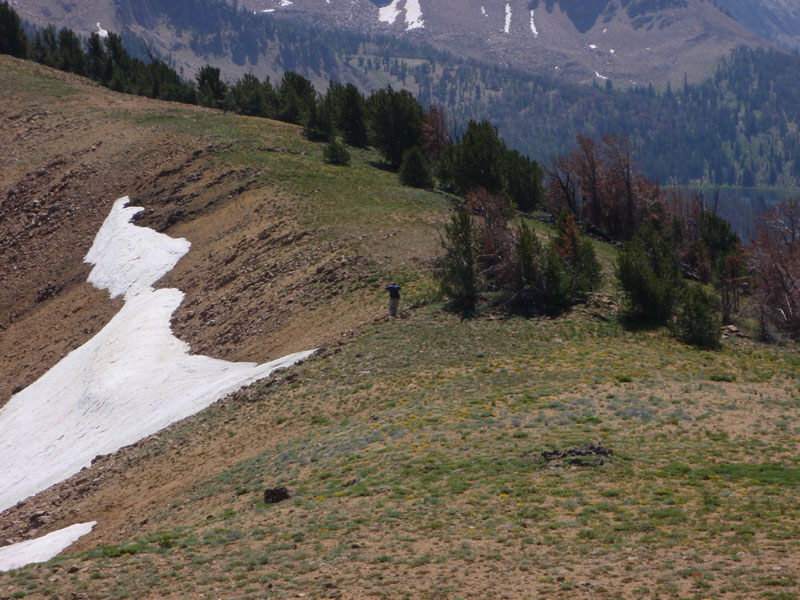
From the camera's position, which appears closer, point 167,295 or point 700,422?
point 700,422

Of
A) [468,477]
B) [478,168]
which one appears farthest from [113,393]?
[478,168]

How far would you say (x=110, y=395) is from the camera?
28828 millimetres

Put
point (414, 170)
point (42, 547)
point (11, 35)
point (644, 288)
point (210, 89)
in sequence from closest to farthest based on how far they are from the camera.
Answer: point (42, 547), point (644, 288), point (414, 170), point (210, 89), point (11, 35)

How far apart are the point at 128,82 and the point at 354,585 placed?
74097 mm

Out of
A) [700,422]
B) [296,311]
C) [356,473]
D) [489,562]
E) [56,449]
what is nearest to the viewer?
[489,562]

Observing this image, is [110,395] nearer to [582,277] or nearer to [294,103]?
[582,277]

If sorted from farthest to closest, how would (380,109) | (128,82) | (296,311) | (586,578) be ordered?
(128,82) < (380,109) < (296,311) < (586,578)

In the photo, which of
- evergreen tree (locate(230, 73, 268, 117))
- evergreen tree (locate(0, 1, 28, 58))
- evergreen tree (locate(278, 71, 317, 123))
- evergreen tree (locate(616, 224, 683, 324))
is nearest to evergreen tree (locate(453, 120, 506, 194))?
evergreen tree (locate(616, 224, 683, 324))

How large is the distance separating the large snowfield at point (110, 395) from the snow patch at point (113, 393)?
0.05m

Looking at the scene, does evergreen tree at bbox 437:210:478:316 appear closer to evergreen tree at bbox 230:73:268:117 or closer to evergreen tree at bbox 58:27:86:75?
evergreen tree at bbox 230:73:268:117

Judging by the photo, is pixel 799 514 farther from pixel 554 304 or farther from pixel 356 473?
pixel 554 304

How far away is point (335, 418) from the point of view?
20812 millimetres

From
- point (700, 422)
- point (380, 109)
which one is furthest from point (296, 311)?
point (380, 109)

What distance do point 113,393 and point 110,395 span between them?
130 mm
